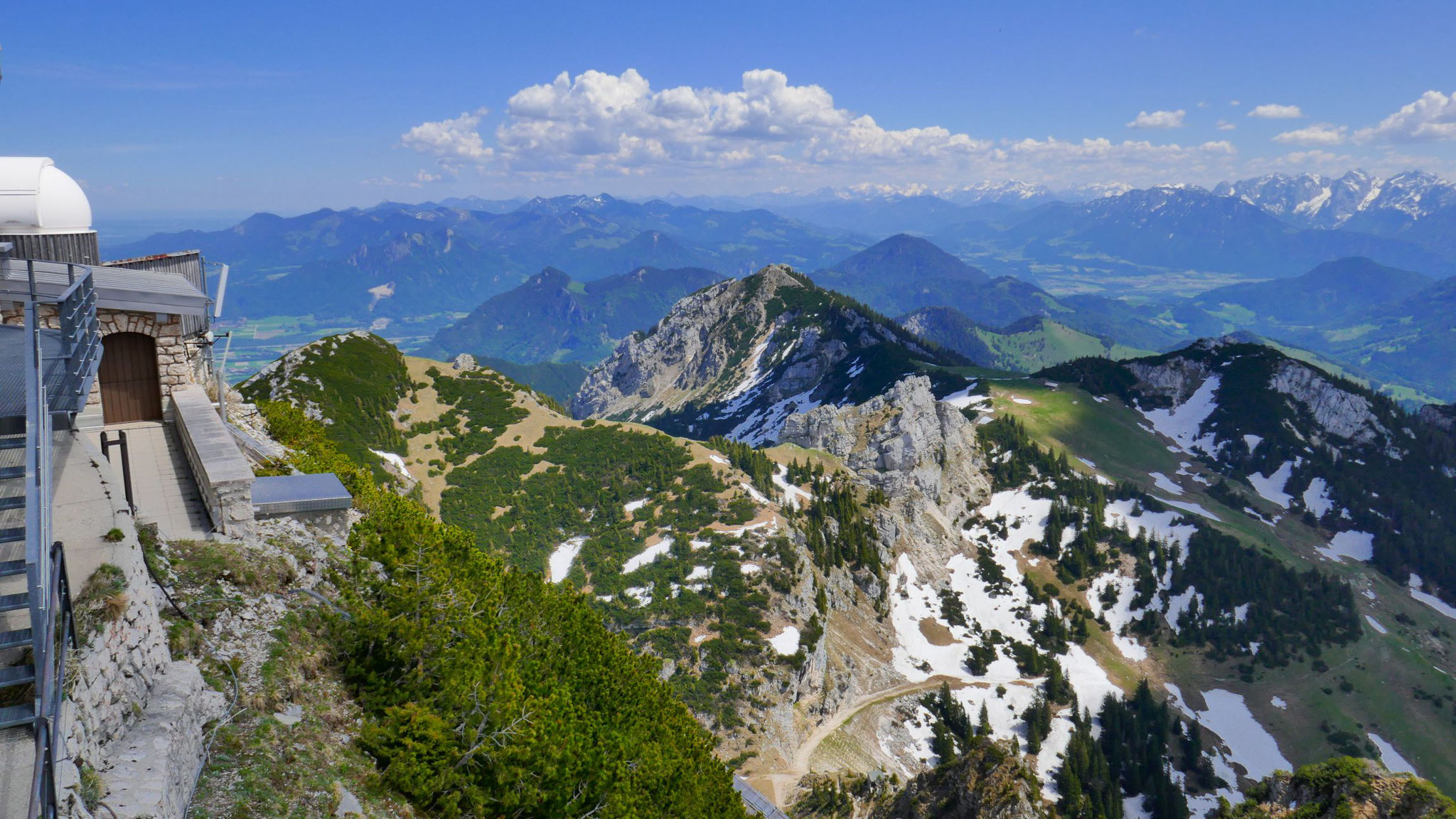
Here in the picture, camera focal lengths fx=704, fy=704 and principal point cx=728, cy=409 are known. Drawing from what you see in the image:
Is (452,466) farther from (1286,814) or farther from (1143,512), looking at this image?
(1143,512)

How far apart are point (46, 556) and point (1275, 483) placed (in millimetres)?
200555

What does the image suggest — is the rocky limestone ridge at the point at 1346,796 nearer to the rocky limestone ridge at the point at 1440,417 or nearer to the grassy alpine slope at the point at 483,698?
the grassy alpine slope at the point at 483,698

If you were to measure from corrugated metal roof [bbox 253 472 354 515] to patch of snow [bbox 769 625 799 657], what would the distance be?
5889 cm

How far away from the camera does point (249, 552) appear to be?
1750cm

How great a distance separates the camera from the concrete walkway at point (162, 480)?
60.4 feet

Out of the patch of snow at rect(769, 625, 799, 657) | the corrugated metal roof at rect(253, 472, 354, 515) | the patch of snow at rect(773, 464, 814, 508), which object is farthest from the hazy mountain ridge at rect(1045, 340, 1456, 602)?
the corrugated metal roof at rect(253, 472, 354, 515)

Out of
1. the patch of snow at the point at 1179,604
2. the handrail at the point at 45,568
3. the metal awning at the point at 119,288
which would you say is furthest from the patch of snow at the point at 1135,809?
the handrail at the point at 45,568

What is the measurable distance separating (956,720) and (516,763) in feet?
265

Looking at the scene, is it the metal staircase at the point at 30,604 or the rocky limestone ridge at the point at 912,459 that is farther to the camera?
the rocky limestone ridge at the point at 912,459

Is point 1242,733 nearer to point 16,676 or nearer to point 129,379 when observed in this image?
point 129,379

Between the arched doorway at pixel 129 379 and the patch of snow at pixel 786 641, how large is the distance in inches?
2381

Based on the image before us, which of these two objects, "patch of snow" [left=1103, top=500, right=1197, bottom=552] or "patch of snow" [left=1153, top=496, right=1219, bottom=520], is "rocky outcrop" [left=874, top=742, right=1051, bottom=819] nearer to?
"patch of snow" [left=1103, top=500, right=1197, bottom=552]

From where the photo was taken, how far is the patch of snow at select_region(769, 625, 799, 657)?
7419 centimetres

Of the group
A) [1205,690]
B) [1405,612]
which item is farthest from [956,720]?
[1405,612]
